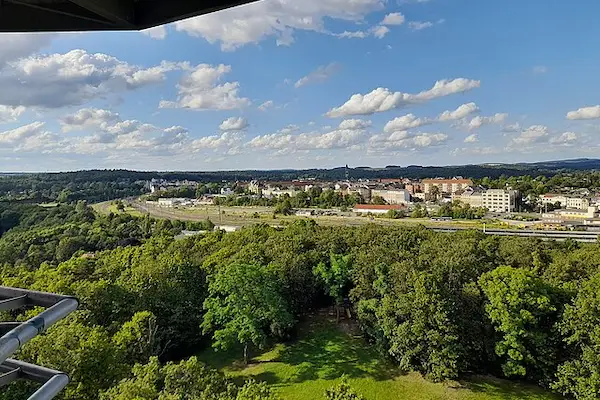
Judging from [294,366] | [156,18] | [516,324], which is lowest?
[294,366]

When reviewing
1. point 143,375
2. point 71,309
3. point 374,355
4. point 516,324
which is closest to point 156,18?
point 71,309

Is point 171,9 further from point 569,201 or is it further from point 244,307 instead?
point 569,201

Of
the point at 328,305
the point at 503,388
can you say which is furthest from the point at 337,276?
the point at 503,388

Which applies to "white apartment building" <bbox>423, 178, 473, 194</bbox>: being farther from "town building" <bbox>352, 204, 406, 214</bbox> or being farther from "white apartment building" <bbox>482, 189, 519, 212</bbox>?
"town building" <bbox>352, 204, 406, 214</bbox>

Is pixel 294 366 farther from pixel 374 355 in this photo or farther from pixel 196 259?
pixel 196 259

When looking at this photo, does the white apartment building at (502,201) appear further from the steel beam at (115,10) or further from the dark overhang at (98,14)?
the steel beam at (115,10)

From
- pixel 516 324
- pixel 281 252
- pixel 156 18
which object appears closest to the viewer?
pixel 156 18
